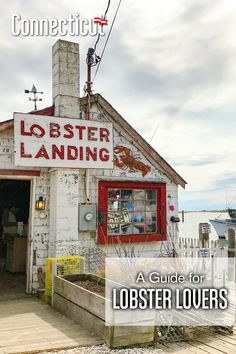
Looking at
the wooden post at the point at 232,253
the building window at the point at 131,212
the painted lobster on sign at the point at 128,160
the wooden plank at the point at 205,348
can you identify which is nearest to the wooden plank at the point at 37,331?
the wooden plank at the point at 205,348

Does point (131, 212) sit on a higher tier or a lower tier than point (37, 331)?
higher

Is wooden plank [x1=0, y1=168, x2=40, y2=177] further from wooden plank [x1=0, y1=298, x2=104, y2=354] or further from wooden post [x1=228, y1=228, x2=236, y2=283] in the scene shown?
wooden post [x1=228, y1=228, x2=236, y2=283]

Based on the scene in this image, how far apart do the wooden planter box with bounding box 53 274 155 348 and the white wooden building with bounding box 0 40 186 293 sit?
1626 mm

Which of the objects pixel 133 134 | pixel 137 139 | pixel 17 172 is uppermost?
pixel 133 134

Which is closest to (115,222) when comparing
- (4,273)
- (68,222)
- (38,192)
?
(68,222)

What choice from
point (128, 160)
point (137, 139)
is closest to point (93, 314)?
point (128, 160)

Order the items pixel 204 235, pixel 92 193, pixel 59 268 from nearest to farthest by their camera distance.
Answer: pixel 59 268, pixel 92 193, pixel 204 235

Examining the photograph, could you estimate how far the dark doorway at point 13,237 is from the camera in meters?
9.46

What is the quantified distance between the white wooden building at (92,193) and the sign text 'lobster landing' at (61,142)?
0.33 ft

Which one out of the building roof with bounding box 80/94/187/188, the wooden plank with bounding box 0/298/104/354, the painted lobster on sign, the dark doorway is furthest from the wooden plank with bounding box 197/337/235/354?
the building roof with bounding box 80/94/187/188

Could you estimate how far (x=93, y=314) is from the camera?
5.60 meters

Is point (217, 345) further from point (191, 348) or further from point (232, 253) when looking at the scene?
point (232, 253)

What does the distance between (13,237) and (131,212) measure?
3.97m

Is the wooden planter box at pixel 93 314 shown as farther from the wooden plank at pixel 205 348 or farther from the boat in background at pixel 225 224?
the boat in background at pixel 225 224
